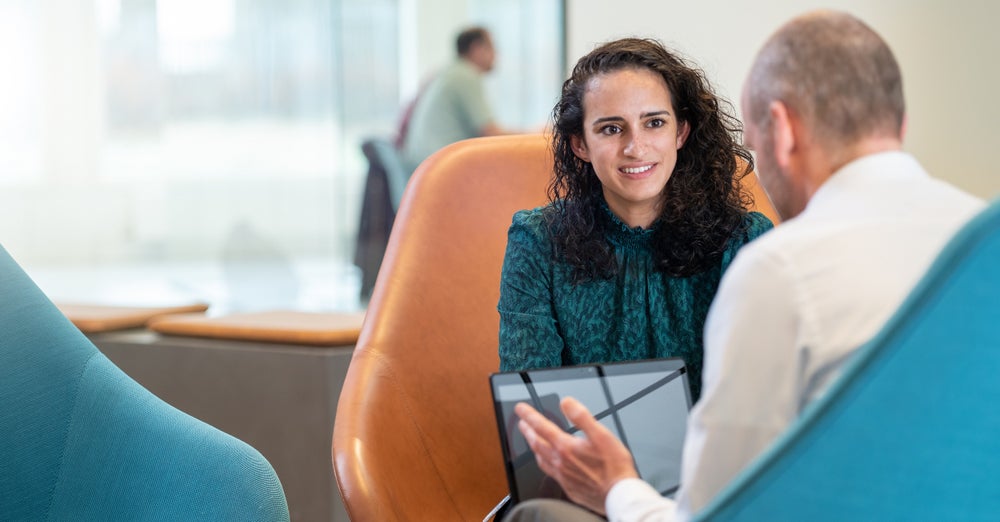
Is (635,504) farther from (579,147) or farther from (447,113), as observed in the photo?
(447,113)

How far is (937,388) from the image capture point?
2.55ft

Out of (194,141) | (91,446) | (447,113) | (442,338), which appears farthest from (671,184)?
(447,113)

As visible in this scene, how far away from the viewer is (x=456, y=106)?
15.8 feet

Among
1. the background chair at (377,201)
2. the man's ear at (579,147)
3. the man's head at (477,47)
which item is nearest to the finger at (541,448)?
the man's ear at (579,147)

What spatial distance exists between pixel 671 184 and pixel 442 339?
435mm

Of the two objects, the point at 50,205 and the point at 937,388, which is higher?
the point at 937,388

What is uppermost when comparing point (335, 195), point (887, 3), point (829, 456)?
point (887, 3)

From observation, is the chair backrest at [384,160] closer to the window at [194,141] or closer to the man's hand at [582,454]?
the window at [194,141]

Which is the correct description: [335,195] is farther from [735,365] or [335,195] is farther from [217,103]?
[735,365]

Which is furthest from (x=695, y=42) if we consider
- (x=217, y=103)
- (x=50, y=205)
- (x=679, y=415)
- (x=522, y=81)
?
(x=679, y=415)

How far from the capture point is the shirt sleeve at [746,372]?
0.81 meters

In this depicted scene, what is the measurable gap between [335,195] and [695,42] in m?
1.83

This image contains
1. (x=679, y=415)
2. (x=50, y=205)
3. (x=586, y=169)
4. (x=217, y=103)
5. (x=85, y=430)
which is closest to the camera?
(x=679, y=415)

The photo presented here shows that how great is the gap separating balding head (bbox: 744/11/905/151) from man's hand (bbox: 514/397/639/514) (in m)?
0.31
